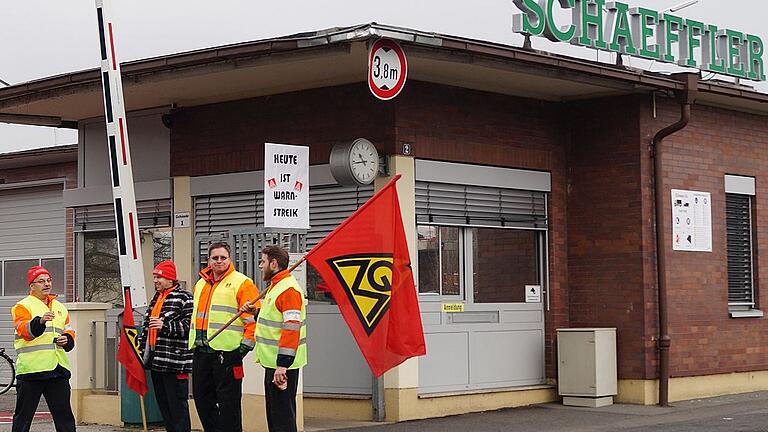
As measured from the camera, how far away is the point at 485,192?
15742 mm

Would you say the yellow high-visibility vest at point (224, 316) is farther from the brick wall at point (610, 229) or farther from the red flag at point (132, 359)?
the brick wall at point (610, 229)

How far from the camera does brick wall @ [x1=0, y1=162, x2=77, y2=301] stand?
19375 mm

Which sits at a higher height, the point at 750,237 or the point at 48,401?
the point at 750,237

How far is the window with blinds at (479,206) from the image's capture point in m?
14.9

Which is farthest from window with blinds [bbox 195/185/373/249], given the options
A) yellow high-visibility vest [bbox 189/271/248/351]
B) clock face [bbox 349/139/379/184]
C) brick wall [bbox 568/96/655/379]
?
yellow high-visibility vest [bbox 189/271/248/351]

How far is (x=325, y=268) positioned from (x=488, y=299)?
197 inches

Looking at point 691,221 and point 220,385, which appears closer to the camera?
point 220,385

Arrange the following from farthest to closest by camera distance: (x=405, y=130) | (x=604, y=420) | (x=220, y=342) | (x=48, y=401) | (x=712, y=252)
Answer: (x=712, y=252) < (x=405, y=130) < (x=604, y=420) < (x=48, y=401) < (x=220, y=342)

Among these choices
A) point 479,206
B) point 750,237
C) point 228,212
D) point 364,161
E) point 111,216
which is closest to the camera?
point 364,161

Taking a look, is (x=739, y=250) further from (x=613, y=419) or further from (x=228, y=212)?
(x=228, y=212)

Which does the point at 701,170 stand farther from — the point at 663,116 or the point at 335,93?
the point at 335,93

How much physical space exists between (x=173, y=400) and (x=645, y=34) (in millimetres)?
8178

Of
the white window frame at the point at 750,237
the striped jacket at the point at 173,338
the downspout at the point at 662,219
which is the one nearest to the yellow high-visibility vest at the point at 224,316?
the striped jacket at the point at 173,338

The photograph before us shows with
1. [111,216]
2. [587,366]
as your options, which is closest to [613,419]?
[587,366]
